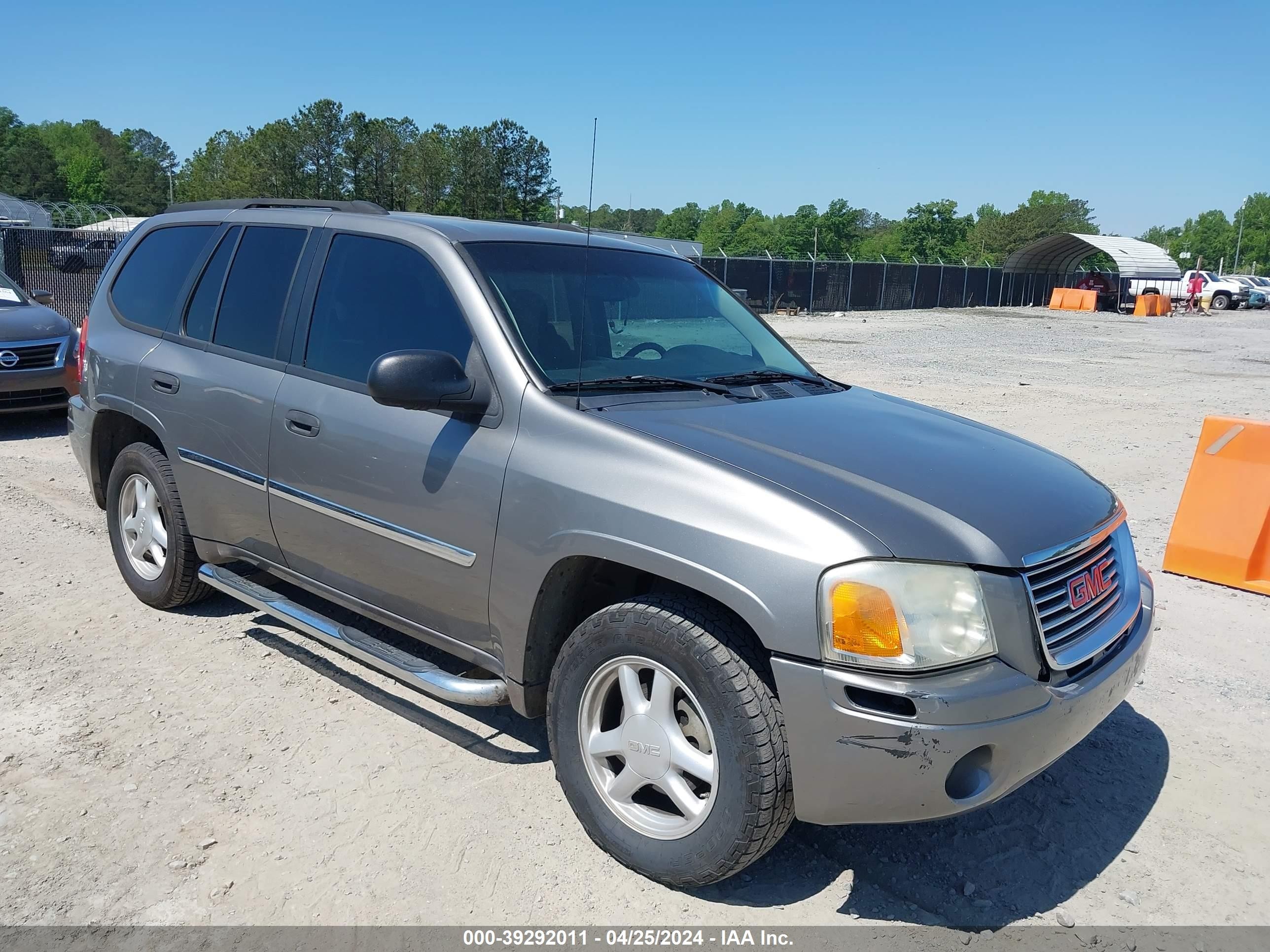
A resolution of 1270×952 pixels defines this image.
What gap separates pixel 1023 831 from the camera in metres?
3.30

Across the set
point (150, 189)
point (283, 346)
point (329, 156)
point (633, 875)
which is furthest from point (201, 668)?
point (150, 189)

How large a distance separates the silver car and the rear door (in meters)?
5.79

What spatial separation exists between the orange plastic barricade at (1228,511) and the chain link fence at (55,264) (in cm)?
1682

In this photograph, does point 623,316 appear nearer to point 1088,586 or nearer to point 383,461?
point 383,461

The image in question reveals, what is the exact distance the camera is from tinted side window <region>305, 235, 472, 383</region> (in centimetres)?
353

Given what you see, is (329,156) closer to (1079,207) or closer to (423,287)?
(423,287)

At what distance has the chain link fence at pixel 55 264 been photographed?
17375 millimetres

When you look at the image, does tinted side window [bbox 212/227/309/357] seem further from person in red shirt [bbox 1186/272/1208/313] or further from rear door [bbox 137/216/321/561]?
person in red shirt [bbox 1186/272/1208/313]

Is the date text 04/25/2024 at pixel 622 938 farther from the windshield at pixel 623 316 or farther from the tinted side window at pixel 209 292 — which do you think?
the tinted side window at pixel 209 292

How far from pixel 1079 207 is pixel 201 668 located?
156650mm

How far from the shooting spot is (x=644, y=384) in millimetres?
3471

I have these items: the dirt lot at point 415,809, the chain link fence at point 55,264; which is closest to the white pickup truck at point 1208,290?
the chain link fence at point 55,264

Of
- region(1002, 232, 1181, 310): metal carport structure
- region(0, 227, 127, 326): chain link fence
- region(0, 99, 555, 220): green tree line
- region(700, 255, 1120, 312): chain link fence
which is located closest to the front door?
region(0, 227, 127, 326): chain link fence

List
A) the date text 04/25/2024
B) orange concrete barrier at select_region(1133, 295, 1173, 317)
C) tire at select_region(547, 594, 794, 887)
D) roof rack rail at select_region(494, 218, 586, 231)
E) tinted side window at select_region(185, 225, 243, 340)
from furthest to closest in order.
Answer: orange concrete barrier at select_region(1133, 295, 1173, 317)
tinted side window at select_region(185, 225, 243, 340)
roof rack rail at select_region(494, 218, 586, 231)
the date text 04/25/2024
tire at select_region(547, 594, 794, 887)
